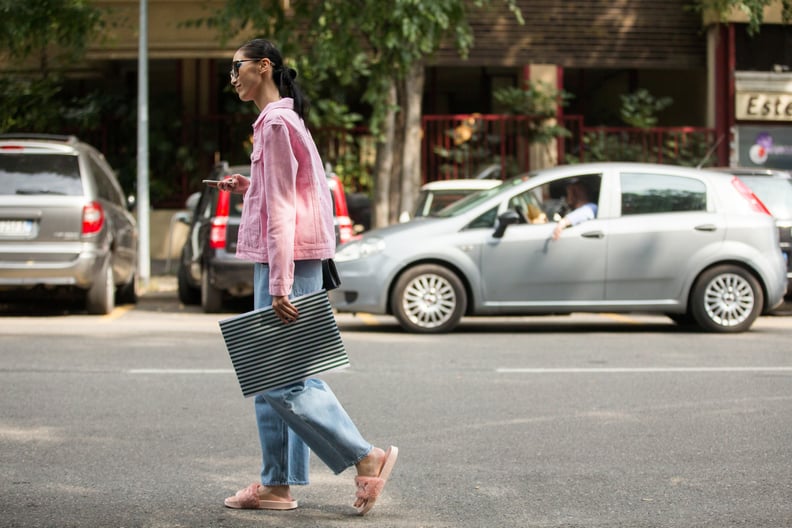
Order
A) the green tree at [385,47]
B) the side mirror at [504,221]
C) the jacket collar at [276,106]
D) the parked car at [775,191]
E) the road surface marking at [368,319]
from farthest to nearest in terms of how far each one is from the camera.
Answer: the green tree at [385,47], the parked car at [775,191], the road surface marking at [368,319], the side mirror at [504,221], the jacket collar at [276,106]

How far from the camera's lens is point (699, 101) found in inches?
933

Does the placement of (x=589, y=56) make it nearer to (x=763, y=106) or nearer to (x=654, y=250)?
(x=763, y=106)

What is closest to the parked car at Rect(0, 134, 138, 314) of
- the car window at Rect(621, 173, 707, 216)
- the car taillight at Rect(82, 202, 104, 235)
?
the car taillight at Rect(82, 202, 104, 235)

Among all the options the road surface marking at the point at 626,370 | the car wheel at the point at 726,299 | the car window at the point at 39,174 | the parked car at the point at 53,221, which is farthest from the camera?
the car window at the point at 39,174

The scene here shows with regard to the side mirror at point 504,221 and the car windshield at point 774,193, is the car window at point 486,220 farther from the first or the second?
the car windshield at point 774,193

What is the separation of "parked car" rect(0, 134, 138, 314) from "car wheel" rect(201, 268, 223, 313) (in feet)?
3.33

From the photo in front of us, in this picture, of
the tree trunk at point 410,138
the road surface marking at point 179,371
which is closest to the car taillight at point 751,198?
the road surface marking at point 179,371

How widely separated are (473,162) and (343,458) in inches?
691

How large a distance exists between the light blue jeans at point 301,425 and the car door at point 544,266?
6750mm

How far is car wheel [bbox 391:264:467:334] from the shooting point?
11.7 meters

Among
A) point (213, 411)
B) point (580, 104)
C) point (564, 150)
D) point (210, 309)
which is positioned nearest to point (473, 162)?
point (564, 150)

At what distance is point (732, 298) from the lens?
39.0 ft

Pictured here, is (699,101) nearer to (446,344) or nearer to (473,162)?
(473,162)

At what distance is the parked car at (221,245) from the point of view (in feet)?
44.4
